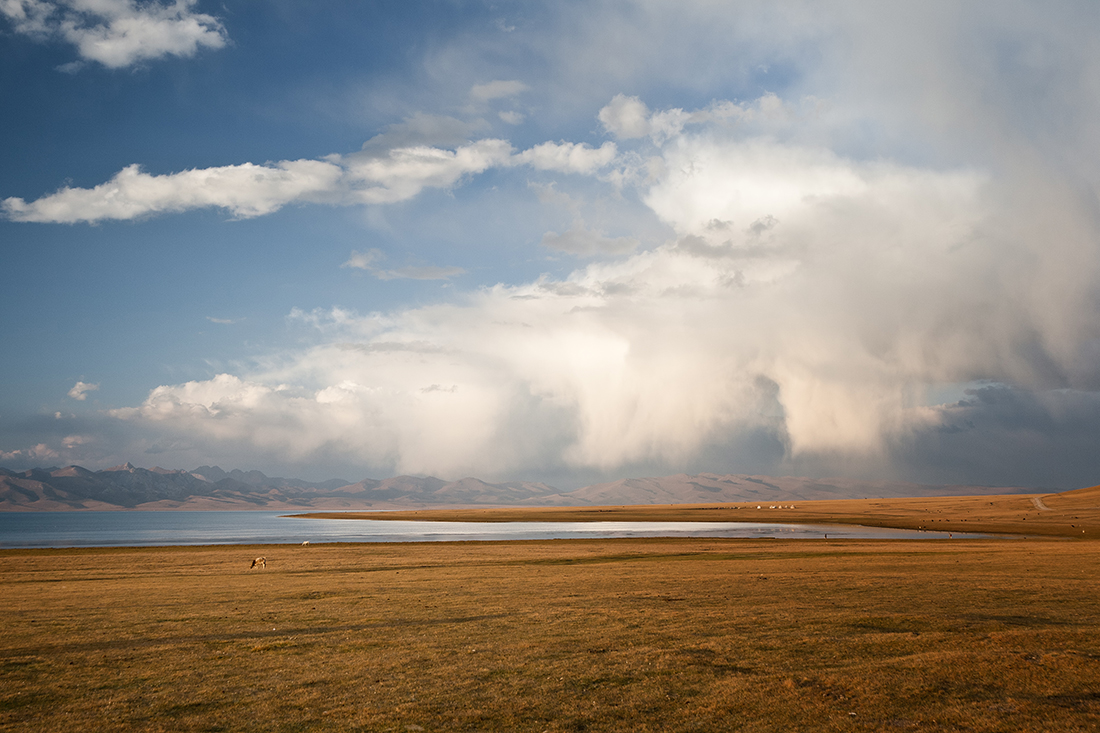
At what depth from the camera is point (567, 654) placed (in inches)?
597

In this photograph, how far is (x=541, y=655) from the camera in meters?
15.1

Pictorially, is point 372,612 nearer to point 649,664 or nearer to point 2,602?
point 649,664

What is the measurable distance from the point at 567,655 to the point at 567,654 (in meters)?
0.10

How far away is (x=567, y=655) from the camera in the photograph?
15.1 metres

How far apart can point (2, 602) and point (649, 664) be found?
26.9m

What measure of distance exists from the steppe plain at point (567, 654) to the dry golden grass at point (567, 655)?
7 centimetres

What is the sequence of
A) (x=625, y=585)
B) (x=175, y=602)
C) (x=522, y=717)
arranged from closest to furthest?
(x=522, y=717) < (x=175, y=602) < (x=625, y=585)

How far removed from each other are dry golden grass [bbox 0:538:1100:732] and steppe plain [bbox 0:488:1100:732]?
0.07 meters

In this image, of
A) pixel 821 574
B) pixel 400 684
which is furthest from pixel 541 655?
pixel 821 574

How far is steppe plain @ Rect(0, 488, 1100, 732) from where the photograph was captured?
10922mm

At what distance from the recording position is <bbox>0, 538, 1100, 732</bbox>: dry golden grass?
10914mm

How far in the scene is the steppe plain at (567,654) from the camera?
10922 mm

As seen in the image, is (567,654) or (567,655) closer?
(567,655)

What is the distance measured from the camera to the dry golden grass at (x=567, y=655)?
10.9 m
